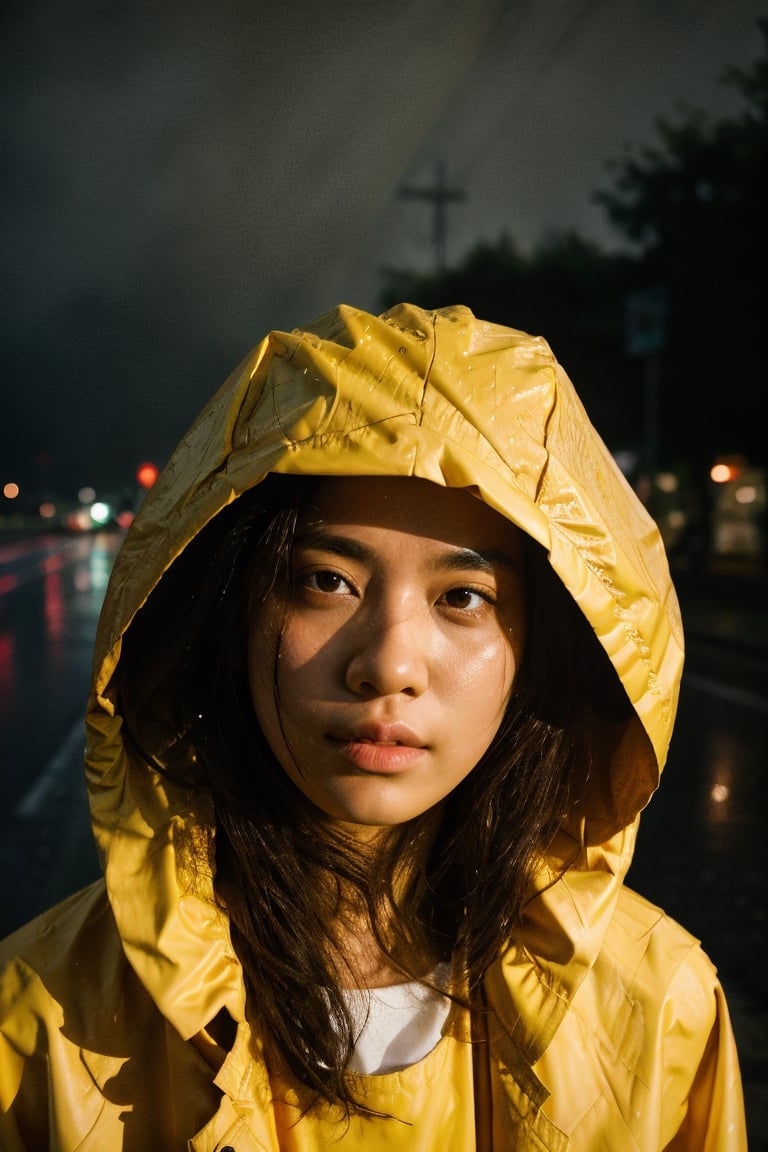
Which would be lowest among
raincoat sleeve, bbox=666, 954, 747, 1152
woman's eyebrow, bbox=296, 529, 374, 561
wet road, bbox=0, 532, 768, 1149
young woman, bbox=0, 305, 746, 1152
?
wet road, bbox=0, 532, 768, 1149

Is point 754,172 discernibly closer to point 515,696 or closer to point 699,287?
point 699,287

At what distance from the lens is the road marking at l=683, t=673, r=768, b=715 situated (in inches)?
348

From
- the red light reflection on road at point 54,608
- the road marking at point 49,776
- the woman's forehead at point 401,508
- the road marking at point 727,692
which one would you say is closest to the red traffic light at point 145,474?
the red light reflection on road at point 54,608

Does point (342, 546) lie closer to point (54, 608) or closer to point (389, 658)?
point (389, 658)

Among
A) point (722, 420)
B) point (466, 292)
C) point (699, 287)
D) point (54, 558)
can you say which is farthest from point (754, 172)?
point (54, 558)

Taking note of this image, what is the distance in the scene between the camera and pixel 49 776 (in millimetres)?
6793

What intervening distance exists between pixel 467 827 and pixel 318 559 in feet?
1.64

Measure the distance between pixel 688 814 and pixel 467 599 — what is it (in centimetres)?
502

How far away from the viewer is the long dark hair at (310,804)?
1360mm

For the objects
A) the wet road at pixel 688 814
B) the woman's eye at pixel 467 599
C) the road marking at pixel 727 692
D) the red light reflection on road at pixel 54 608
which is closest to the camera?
the woman's eye at pixel 467 599

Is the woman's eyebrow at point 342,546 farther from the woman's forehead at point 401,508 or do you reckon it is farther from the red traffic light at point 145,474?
the red traffic light at point 145,474

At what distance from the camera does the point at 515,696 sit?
4.96 feet

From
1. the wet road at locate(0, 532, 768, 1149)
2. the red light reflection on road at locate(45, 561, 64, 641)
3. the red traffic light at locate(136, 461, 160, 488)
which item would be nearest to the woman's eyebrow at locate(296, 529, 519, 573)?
the wet road at locate(0, 532, 768, 1149)

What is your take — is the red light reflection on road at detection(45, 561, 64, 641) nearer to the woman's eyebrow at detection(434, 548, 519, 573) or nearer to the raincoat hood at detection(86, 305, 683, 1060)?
the raincoat hood at detection(86, 305, 683, 1060)
